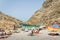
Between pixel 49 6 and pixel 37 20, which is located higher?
pixel 49 6

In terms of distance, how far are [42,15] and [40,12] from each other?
13031mm

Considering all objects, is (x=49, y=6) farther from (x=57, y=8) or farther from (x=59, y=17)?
(x=59, y=17)

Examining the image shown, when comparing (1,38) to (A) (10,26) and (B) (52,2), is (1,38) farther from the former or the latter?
(B) (52,2)

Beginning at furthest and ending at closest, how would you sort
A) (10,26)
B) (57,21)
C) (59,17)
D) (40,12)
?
1. (40,12)
2. (59,17)
3. (57,21)
4. (10,26)

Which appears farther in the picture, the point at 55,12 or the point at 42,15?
the point at 42,15

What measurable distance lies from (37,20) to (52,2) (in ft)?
Answer: 79.6

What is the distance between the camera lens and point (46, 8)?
19638cm

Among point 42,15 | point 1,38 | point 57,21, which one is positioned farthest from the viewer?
point 42,15

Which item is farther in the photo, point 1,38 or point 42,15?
point 42,15

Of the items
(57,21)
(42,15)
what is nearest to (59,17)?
(57,21)

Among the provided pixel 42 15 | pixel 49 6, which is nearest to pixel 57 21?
pixel 42 15

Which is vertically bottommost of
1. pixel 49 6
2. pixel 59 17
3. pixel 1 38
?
→ pixel 1 38

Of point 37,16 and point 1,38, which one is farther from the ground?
point 37,16

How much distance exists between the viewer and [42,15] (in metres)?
183
